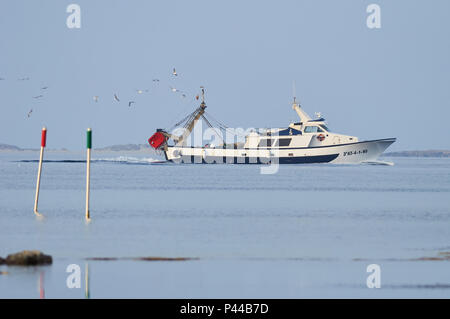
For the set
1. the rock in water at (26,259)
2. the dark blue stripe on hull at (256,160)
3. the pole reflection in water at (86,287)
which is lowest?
the pole reflection in water at (86,287)

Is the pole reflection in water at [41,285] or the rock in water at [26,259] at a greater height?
the rock in water at [26,259]

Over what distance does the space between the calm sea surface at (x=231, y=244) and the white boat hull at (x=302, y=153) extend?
47470 mm

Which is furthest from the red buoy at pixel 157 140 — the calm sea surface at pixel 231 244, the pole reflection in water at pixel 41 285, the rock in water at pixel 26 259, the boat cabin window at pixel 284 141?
the pole reflection in water at pixel 41 285

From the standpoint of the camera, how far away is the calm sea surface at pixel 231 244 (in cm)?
1856

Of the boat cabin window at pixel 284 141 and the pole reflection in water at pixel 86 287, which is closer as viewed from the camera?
the pole reflection in water at pixel 86 287

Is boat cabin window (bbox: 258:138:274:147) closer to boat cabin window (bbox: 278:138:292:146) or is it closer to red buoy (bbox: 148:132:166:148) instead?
boat cabin window (bbox: 278:138:292:146)

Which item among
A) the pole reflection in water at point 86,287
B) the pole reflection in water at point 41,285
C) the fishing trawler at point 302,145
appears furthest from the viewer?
the fishing trawler at point 302,145

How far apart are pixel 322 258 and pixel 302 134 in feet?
245

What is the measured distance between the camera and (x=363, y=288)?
18.7 metres

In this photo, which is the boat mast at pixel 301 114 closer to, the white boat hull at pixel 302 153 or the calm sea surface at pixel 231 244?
the white boat hull at pixel 302 153

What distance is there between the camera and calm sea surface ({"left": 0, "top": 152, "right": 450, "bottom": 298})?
60.9 ft
